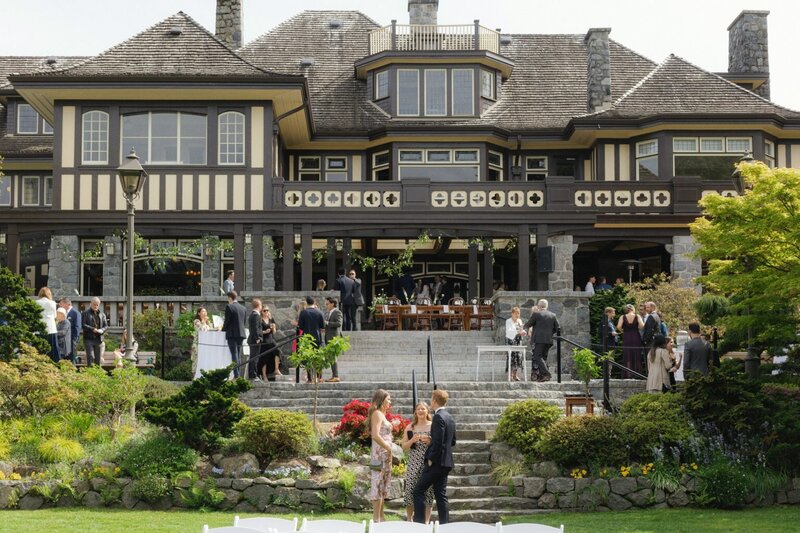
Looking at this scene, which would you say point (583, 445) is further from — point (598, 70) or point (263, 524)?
point (598, 70)

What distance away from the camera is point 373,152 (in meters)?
32.9

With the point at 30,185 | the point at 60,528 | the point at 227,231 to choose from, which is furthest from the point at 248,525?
the point at 30,185

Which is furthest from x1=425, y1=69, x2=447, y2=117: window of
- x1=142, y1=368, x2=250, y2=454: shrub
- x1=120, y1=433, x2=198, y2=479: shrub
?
x1=120, y1=433, x2=198, y2=479: shrub

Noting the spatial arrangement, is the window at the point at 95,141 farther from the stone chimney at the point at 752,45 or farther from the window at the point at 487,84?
the stone chimney at the point at 752,45

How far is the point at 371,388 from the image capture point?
18.7 meters

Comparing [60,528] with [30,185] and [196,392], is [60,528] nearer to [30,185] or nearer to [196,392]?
[196,392]

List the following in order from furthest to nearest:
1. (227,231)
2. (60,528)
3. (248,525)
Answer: (227,231)
(60,528)
(248,525)

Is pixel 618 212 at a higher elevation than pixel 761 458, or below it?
higher

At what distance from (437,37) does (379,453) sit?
21.9m

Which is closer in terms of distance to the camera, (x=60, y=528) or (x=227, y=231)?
(x=60, y=528)

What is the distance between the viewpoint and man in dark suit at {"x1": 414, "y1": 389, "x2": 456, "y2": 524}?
491 inches

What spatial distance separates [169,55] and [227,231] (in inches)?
179

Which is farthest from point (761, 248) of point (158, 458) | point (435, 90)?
point (435, 90)

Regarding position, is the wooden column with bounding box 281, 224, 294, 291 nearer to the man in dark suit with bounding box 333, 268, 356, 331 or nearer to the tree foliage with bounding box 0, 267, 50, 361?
the man in dark suit with bounding box 333, 268, 356, 331
